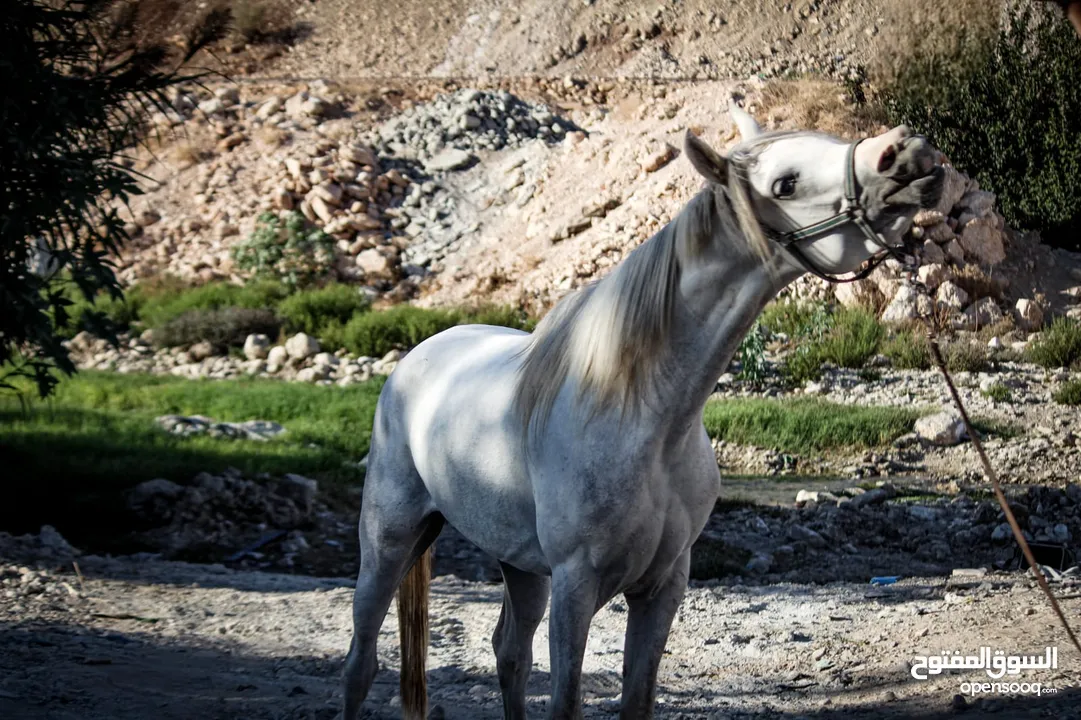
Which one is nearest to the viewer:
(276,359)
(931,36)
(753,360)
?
(753,360)

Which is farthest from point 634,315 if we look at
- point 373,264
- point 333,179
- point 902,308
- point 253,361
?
point 333,179

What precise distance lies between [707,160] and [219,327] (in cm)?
1112

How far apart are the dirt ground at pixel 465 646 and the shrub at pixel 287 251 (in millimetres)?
8666

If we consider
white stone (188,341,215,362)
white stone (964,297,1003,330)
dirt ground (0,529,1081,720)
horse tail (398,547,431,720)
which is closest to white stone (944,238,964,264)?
white stone (964,297,1003,330)

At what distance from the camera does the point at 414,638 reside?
3.19 m

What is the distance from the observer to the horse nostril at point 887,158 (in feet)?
6.22

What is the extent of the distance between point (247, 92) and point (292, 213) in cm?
520

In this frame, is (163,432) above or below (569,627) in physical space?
below

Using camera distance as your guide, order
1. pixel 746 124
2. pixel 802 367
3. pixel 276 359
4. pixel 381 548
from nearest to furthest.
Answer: pixel 746 124, pixel 381 548, pixel 802 367, pixel 276 359

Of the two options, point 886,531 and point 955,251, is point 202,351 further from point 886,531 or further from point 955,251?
point 886,531

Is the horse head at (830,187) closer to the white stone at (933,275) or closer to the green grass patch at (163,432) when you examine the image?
the green grass patch at (163,432)

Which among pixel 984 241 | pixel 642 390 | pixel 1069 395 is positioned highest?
pixel 642 390

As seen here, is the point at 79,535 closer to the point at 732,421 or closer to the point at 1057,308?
the point at 732,421

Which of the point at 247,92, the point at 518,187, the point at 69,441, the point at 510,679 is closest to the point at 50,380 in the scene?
the point at 510,679
